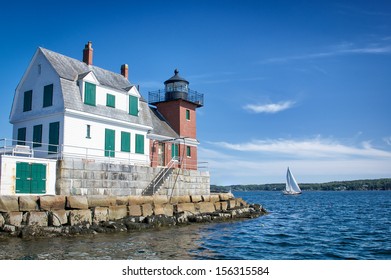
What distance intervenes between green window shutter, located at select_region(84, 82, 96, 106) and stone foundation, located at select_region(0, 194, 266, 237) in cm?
674

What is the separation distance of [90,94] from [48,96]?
2.56m

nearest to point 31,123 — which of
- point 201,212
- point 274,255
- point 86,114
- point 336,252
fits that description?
point 86,114

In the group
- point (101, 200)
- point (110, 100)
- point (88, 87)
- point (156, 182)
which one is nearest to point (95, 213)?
point (101, 200)

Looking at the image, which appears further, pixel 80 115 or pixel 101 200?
pixel 80 115

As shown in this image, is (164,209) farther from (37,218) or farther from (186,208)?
(37,218)

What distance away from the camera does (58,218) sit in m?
18.4

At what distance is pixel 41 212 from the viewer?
17984 millimetres

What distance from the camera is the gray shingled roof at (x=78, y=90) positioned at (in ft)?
77.4

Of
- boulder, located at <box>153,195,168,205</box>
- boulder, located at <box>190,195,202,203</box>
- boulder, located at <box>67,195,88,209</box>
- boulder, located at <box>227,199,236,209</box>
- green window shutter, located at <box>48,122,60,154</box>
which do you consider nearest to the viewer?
boulder, located at <box>67,195,88,209</box>

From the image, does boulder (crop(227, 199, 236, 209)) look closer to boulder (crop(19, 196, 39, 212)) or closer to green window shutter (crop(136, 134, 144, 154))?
green window shutter (crop(136, 134, 144, 154))

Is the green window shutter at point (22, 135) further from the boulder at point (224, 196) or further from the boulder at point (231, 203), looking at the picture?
the boulder at point (231, 203)

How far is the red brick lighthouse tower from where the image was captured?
3200 cm

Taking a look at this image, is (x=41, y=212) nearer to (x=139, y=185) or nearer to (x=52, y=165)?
(x=52, y=165)

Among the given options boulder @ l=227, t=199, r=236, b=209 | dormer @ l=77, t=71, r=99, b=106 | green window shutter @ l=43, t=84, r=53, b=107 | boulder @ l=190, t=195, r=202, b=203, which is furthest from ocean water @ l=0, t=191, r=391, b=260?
green window shutter @ l=43, t=84, r=53, b=107
